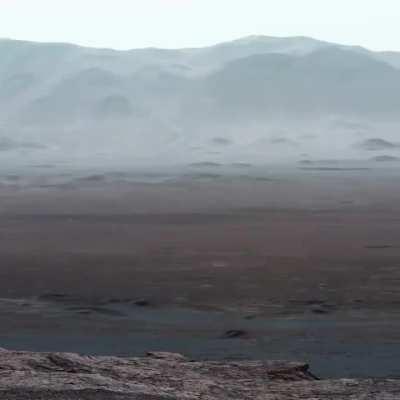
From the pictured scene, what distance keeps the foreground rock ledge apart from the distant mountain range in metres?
53.4

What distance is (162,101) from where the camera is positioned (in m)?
84.0

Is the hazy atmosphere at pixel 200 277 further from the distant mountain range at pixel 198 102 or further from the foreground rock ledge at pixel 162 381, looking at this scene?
the distant mountain range at pixel 198 102

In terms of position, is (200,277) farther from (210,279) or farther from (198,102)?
(198,102)

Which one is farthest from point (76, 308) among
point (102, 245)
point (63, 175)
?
point (63, 175)

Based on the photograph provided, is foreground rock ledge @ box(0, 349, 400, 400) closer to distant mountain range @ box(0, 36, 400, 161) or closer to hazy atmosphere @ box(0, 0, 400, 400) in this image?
hazy atmosphere @ box(0, 0, 400, 400)

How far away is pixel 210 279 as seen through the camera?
13.7m

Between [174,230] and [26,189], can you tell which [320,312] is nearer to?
[174,230]

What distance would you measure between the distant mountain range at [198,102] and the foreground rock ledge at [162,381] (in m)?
53.4

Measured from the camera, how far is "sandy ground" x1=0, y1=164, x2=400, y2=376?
10102 millimetres

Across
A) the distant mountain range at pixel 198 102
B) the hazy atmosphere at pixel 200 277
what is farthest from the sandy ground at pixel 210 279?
the distant mountain range at pixel 198 102

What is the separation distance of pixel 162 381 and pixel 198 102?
251ft

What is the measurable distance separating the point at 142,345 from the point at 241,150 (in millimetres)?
55066

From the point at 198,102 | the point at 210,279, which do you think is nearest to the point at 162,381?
the point at 210,279

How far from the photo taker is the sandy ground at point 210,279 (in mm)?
10102
